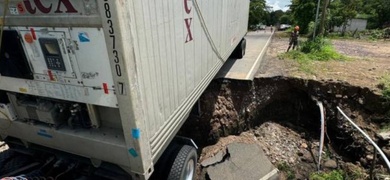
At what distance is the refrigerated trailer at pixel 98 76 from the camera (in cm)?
213

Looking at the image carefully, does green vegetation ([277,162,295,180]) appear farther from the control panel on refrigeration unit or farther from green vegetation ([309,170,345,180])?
the control panel on refrigeration unit

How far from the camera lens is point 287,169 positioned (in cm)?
628

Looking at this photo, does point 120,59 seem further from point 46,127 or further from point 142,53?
point 46,127

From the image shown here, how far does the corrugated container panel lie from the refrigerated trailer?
0.01 m

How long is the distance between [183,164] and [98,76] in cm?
202

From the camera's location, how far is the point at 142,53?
2.32 metres

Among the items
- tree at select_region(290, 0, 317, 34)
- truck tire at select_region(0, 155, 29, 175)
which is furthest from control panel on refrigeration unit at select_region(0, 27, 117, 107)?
tree at select_region(290, 0, 317, 34)

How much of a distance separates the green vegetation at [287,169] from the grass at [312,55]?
11.6ft

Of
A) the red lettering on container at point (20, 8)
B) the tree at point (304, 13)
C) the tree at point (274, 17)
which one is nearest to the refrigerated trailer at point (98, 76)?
the red lettering on container at point (20, 8)

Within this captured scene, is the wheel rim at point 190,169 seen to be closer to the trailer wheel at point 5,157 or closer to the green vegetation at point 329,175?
the trailer wheel at point 5,157

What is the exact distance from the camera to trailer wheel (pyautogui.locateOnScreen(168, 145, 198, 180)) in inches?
140

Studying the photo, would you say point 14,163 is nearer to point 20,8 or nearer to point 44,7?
point 20,8

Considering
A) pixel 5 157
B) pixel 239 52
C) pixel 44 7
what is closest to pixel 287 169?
pixel 239 52

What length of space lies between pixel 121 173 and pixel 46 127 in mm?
1138
